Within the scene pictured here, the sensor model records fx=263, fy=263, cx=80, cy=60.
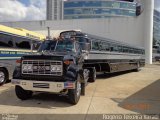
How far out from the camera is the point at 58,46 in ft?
33.1

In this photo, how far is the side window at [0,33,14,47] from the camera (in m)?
12.5

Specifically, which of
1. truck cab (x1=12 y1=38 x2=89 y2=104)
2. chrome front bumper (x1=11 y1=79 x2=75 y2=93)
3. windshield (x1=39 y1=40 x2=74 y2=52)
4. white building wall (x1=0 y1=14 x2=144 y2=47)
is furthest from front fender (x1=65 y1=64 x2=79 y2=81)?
white building wall (x1=0 y1=14 x2=144 y2=47)

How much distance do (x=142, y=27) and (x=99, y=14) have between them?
228 ft

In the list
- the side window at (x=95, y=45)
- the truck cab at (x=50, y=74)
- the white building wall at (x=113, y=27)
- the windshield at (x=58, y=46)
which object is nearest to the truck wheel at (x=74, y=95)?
the truck cab at (x=50, y=74)

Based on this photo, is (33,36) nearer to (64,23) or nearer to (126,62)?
(126,62)

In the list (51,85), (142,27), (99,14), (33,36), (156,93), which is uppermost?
(99,14)

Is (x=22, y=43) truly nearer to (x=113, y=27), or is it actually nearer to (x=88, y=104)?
(x=88, y=104)

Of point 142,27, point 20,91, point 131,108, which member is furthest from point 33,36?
point 142,27

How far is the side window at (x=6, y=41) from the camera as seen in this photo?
41.1ft

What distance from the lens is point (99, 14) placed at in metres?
112

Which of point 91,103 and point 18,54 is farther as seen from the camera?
point 18,54

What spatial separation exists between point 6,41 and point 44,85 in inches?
216

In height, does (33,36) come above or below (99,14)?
below

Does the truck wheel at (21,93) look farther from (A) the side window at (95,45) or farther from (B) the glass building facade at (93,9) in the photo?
(B) the glass building facade at (93,9)
